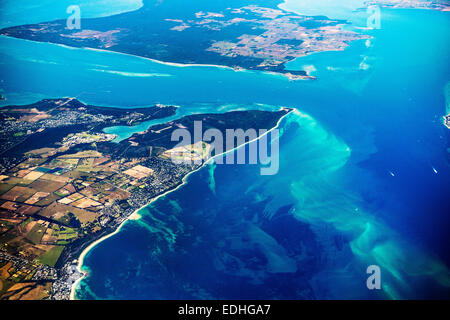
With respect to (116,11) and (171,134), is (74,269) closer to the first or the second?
(171,134)

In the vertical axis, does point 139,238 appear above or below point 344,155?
below

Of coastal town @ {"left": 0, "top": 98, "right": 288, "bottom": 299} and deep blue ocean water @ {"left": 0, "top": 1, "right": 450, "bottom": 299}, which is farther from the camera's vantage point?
coastal town @ {"left": 0, "top": 98, "right": 288, "bottom": 299}

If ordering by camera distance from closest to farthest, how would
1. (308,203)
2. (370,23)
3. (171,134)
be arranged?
(308,203), (171,134), (370,23)

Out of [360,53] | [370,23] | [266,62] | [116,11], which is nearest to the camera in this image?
[266,62]

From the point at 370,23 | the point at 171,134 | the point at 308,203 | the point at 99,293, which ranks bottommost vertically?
the point at 99,293

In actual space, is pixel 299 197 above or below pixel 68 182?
below

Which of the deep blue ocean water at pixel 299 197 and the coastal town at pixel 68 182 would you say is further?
the coastal town at pixel 68 182

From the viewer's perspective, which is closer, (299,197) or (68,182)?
(299,197)

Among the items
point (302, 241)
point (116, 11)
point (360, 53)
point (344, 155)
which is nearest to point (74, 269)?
point (302, 241)
